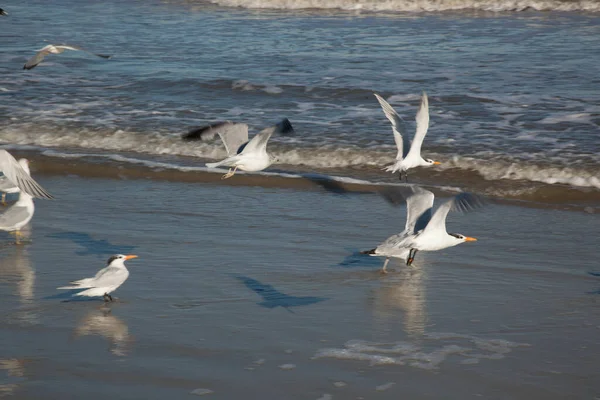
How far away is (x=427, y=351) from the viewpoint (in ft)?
17.4

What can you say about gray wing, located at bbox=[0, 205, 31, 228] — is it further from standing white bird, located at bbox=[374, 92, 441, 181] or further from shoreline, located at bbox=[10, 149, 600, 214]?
standing white bird, located at bbox=[374, 92, 441, 181]

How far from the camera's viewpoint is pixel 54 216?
838cm

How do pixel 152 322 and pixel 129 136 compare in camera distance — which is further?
pixel 129 136

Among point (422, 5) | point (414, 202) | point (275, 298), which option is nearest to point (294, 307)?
point (275, 298)

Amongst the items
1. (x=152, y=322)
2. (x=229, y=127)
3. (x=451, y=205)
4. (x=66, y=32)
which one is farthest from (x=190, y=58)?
(x=152, y=322)

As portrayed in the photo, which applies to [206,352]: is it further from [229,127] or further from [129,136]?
[129,136]

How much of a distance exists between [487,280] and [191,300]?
208 cm

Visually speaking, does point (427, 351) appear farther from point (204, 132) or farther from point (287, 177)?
point (287, 177)

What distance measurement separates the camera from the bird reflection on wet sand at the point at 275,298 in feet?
20.0

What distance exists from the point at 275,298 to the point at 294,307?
0.22m

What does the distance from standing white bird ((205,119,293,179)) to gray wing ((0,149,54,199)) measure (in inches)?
69.2

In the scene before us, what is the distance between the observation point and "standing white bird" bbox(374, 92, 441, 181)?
31.8ft

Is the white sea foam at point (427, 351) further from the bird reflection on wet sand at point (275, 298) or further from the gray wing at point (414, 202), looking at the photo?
the gray wing at point (414, 202)

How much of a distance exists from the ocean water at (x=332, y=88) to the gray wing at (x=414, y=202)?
211cm
